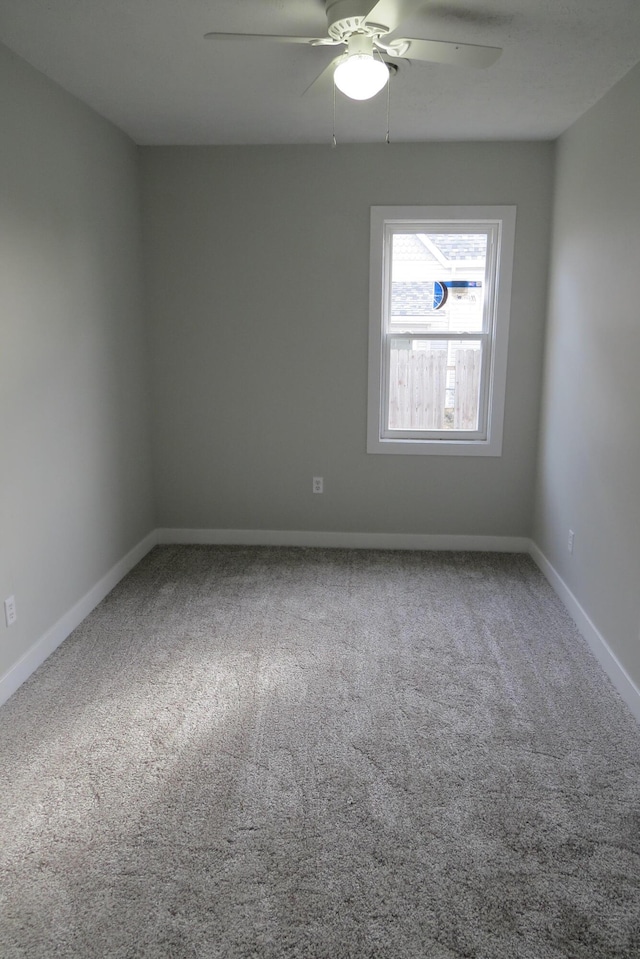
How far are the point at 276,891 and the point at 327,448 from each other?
3005mm

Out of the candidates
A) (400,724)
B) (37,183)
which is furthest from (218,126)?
(400,724)

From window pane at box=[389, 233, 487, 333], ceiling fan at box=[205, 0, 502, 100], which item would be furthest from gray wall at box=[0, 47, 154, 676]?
window pane at box=[389, 233, 487, 333]

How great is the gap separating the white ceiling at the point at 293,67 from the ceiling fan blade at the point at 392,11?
9.8 inches

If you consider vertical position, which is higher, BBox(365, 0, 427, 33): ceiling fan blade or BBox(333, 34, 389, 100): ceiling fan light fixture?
BBox(365, 0, 427, 33): ceiling fan blade

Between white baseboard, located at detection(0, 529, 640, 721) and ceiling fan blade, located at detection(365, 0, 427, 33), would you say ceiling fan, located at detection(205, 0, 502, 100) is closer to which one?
ceiling fan blade, located at detection(365, 0, 427, 33)

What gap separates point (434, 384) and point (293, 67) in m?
2.14

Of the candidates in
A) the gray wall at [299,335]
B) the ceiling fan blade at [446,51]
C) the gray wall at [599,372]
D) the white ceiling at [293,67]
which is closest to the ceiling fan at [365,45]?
the ceiling fan blade at [446,51]

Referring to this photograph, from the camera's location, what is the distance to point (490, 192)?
4191 mm

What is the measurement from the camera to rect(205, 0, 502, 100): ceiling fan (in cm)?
222

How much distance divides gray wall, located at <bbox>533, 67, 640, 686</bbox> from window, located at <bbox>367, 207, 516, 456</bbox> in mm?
350

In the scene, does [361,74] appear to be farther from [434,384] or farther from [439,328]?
[434,384]

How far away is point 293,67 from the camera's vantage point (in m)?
2.85

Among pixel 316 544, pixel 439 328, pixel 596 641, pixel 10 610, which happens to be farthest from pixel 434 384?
pixel 10 610

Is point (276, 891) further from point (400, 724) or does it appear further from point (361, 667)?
point (361, 667)
